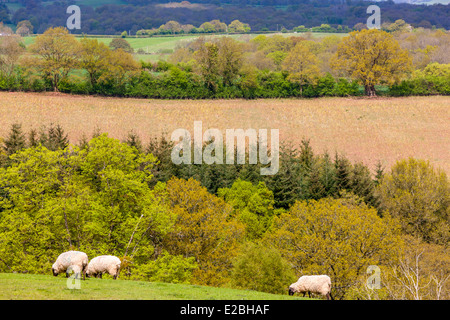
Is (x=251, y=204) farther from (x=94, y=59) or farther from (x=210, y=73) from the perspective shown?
(x=94, y=59)

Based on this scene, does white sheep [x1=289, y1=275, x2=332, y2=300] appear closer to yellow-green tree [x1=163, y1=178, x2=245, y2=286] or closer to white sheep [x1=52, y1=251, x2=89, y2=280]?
white sheep [x1=52, y1=251, x2=89, y2=280]

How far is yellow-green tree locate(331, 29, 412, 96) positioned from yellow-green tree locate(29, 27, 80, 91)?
196ft

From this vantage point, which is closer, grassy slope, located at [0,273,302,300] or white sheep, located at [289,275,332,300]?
grassy slope, located at [0,273,302,300]

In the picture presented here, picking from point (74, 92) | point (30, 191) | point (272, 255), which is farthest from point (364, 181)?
point (74, 92)

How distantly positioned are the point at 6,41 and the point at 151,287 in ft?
387

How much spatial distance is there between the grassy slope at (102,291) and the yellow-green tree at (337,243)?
1573 cm

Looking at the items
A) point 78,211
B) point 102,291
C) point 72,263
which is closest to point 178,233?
point 78,211

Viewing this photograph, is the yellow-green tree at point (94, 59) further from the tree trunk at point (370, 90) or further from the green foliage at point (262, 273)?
the green foliage at point (262, 273)

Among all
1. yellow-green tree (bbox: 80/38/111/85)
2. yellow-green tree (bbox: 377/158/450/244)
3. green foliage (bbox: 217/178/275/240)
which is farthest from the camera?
yellow-green tree (bbox: 80/38/111/85)

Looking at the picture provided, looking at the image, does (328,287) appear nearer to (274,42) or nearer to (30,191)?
(30,191)

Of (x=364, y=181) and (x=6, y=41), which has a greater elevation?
(x=6, y=41)

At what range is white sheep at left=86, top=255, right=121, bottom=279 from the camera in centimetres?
2672

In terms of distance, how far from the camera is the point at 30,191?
3766 centimetres

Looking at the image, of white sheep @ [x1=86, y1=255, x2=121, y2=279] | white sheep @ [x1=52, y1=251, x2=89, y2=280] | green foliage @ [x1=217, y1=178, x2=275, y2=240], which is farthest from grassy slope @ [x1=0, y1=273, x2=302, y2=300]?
green foliage @ [x1=217, y1=178, x2=275, y2=240]
